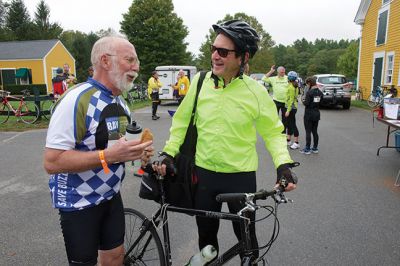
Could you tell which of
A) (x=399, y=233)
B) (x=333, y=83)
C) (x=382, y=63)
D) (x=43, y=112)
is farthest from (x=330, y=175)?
(x=382, y=63)

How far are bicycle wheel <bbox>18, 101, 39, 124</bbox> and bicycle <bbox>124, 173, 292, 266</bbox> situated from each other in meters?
11.1

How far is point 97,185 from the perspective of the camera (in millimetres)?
2123

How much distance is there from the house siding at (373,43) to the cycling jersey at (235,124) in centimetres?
1860

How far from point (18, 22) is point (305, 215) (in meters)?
66.3

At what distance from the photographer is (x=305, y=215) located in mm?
4559

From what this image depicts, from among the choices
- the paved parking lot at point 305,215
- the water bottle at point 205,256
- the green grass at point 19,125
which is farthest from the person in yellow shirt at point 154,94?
the water bottle at point 205,256

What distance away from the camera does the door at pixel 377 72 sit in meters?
20.0

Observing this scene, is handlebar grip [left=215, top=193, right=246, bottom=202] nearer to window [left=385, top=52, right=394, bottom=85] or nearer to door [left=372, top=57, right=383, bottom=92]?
window [left=385, top=52, right=394, bottom=85]

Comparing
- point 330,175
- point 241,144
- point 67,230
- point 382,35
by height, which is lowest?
point 330,175

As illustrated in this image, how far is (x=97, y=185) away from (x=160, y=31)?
42375mm

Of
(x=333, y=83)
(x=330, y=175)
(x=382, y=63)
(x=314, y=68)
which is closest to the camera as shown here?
(x=330, y=175)

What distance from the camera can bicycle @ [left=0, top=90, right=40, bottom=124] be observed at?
12.7 meters

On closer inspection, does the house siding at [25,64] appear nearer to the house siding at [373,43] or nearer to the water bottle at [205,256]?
the house siding at [373,43]

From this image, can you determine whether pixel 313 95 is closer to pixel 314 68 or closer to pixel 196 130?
pixel 196 130
